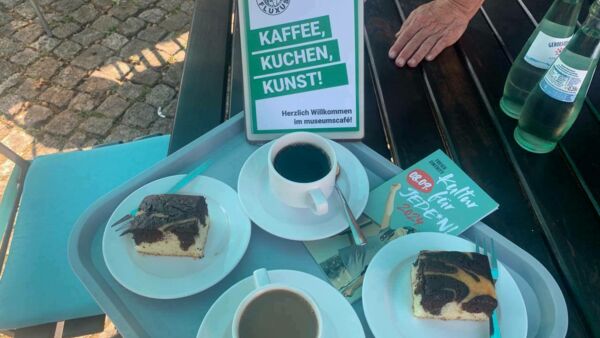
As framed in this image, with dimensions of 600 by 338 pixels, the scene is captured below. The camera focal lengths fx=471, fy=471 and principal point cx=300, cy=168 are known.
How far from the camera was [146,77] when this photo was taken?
2.56m

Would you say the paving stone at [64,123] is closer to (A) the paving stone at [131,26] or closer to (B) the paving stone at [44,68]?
(B) the paving stone at [44,68]

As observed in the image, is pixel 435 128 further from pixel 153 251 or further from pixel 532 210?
pixel 153 251

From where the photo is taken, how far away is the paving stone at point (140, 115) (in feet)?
7.75

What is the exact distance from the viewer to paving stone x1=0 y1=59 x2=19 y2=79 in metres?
2.55

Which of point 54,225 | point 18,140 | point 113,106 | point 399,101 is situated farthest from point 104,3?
point 399,101

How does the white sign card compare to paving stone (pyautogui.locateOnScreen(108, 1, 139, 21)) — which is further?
paving stone (pyautogui.locateOnScreen(108, 1, 139, 21))

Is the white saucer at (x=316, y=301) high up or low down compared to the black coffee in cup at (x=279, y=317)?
down

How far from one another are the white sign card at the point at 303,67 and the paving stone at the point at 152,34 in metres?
1.98

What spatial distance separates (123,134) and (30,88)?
645mm

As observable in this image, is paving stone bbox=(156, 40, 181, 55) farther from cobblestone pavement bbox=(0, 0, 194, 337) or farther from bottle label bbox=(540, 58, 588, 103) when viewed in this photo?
bottle label bbox=(540, 58, 588, 103)

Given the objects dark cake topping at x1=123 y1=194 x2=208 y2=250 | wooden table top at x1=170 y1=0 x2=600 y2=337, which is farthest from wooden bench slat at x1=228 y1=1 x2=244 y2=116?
dark cake topping at x1=123 y1=194 x2=208 y2=250

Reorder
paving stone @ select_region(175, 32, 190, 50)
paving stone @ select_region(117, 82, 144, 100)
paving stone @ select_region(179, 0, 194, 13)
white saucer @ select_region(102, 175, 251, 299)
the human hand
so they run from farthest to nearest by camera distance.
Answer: paving stone @ select_region(179, 0, 194, 13) < paving stone @ select_region(175, 32, 190, 50) < paving stone @ select_region(117, 82, 144, 100) < the human hand < white saucer @ select_region(102, 175, 251, 299)

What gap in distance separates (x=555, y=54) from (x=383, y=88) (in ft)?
1.27

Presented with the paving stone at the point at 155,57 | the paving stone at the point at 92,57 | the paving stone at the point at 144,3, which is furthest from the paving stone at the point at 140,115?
the paving stone at the point at 144,3
